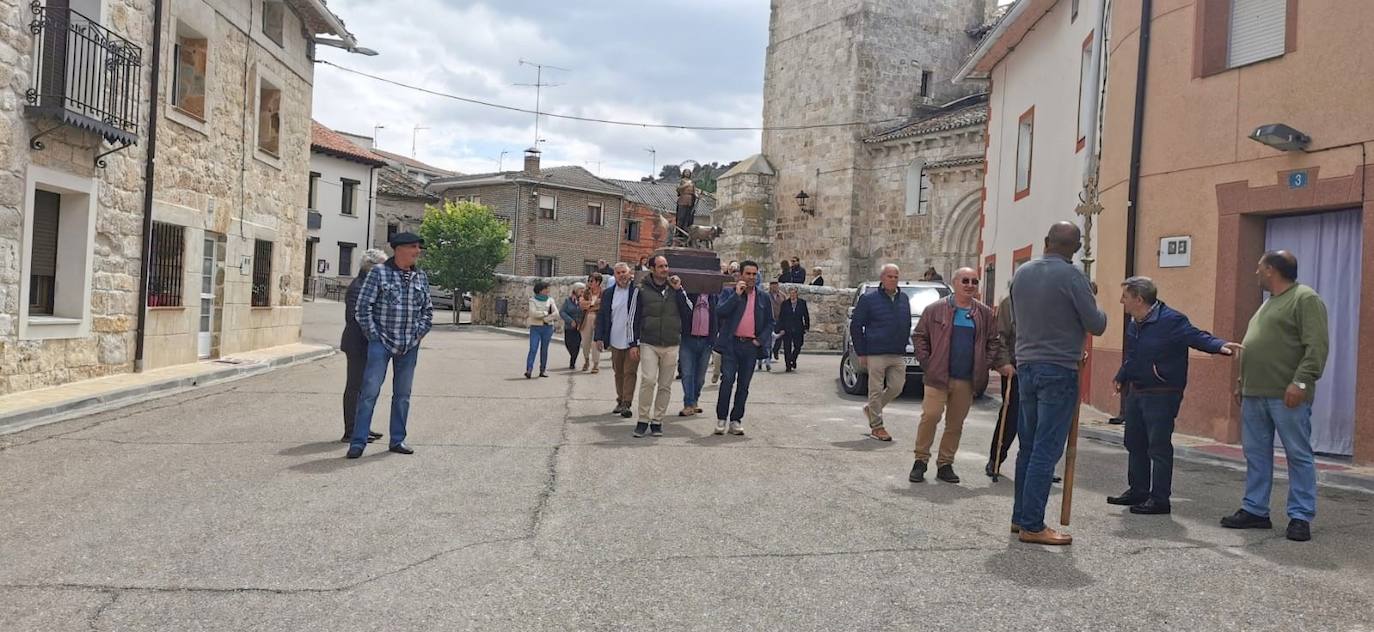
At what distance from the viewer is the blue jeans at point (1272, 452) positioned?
19.2 ft

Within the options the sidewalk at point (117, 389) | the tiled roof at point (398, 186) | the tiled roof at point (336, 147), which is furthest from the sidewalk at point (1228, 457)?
the tiled roof at point (398, 186)

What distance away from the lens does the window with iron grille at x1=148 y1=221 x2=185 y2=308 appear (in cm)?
1365

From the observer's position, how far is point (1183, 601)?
14.5ft

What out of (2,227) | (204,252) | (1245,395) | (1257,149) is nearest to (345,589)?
(1245,395)

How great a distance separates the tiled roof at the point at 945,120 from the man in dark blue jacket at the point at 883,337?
63.5 ft

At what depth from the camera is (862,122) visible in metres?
32.6

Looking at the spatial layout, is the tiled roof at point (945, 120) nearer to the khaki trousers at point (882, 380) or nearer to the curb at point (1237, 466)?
the curb at point (1237, 466)

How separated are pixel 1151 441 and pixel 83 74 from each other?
435 inches

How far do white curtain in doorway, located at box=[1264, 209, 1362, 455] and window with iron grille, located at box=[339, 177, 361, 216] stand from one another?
42516 mm

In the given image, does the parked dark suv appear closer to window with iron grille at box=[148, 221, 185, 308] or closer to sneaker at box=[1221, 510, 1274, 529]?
sneaker at box=[1221, 510, 1274, 529]

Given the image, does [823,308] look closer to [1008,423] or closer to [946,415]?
[1008,423]

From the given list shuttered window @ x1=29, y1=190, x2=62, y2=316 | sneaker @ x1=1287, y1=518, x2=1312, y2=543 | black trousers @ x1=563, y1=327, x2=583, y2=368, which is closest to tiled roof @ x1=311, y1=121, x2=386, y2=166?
black trousers @ x1=563, y1=327, x2=583, y2=368

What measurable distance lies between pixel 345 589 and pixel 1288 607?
3.87 metres

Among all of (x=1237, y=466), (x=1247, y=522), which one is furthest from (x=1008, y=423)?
(x=1237, y=466)
